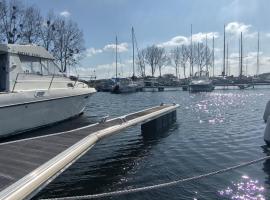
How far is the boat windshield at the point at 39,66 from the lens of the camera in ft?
48.1

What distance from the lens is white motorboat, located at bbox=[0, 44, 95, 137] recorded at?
1195 cm

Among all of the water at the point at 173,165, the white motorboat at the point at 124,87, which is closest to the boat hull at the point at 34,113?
the water at the point at 173,165

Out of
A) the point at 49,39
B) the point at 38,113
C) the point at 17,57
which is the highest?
the point at 49,39

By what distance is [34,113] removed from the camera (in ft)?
43.1

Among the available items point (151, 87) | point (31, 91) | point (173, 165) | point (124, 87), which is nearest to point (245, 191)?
point (173, 165)

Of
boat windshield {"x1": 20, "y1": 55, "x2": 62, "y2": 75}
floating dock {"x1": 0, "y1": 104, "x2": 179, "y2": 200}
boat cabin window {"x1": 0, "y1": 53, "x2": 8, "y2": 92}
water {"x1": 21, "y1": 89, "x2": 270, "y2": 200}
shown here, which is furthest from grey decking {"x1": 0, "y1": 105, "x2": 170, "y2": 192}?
boat windshield {"x1": 20, "y1": 55, "x2": 62, "y2": 75}

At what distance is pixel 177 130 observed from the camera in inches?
→ 674

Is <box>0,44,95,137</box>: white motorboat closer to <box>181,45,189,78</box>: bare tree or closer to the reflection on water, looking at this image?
the reflection on water

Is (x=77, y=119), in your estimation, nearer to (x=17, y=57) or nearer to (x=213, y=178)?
(x=17, y=57)

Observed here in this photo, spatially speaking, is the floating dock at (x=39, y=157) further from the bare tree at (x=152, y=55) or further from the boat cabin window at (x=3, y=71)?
the bare tree at (x=152, y=55)

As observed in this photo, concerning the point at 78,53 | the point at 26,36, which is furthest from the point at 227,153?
the point at 78,53

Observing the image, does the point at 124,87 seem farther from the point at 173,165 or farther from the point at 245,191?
the point at 245,191

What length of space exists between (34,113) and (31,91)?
86 centimetres

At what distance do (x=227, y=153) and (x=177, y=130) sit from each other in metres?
5.22
